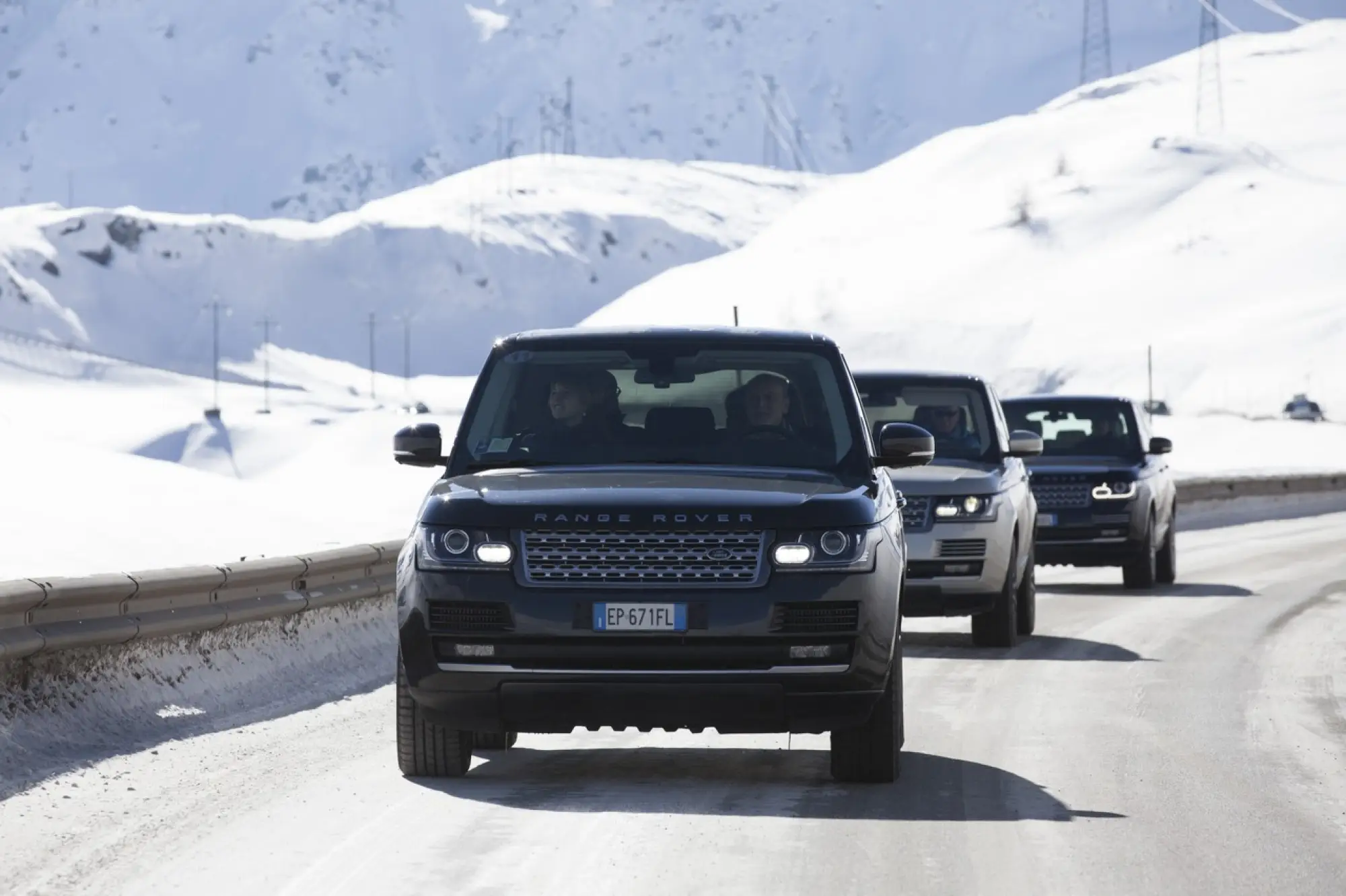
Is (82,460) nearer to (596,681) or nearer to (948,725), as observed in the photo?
(948,725)

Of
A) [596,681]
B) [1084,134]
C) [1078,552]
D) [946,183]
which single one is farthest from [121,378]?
[596,681]

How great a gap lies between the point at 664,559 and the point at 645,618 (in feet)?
0.75

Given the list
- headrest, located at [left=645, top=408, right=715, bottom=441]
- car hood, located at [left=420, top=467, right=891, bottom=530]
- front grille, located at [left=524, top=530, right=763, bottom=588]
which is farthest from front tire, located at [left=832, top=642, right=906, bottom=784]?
headrest, located at [left=645, top=408, right=715, bottom=441]

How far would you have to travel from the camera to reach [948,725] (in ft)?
37.7

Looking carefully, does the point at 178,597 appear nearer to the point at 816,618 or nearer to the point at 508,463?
the point at 508,463

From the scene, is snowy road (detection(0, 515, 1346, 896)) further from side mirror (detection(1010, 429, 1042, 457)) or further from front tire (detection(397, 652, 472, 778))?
side mirror (detection(1010, 429, 1042, 457))

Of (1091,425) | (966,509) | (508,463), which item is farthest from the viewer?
(1091,425)

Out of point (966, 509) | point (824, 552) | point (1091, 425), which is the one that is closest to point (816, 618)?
point (824, 552)

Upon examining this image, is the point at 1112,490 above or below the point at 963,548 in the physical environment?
below

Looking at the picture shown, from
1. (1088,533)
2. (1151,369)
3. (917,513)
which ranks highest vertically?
(917,513)

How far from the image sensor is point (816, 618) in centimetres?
872

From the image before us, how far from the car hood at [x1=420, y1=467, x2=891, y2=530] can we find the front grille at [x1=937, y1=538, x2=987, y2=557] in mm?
6153

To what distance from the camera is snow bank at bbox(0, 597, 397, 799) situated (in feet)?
32.7

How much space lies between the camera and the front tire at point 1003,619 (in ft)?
51.4
